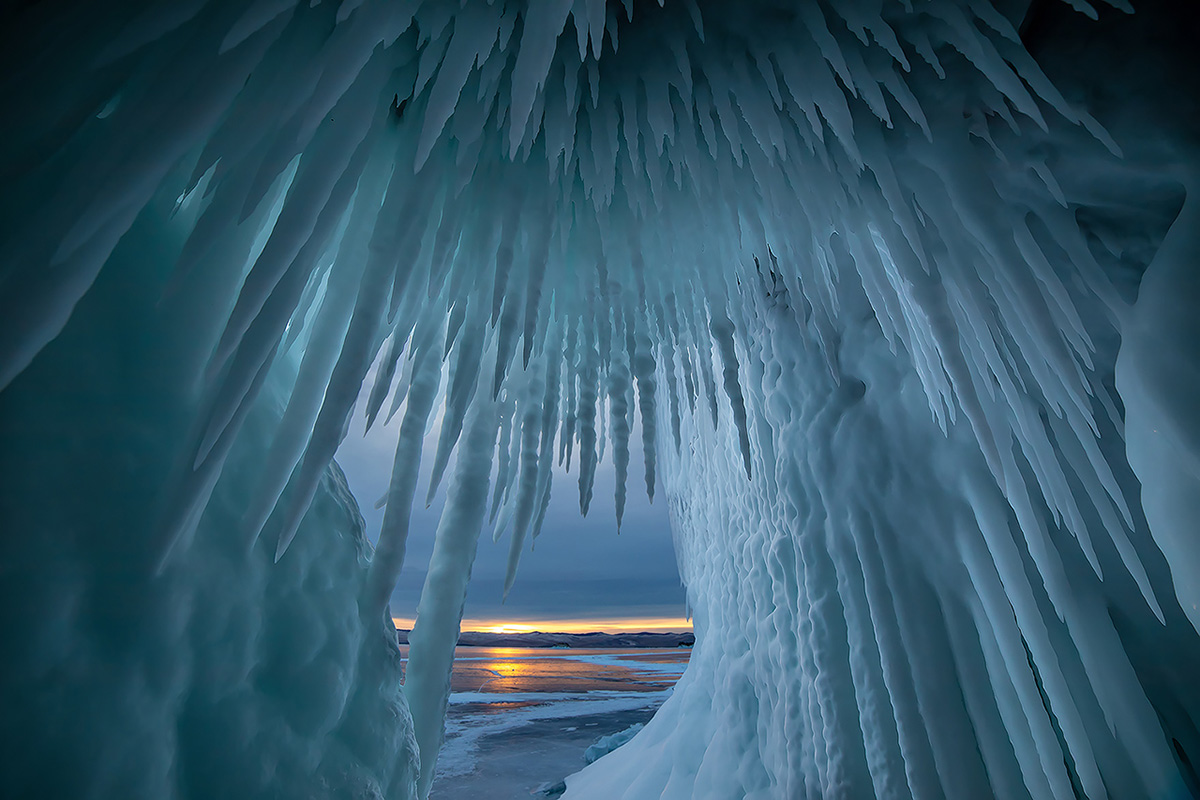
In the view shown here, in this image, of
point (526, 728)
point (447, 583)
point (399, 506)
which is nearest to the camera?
point (399, 506)

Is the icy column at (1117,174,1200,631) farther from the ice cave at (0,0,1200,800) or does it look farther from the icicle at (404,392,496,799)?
the icicle at (404,392,496,799)

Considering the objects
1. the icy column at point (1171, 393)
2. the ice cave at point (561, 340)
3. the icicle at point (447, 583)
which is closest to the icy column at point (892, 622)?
the ice cave at point (561, 340)

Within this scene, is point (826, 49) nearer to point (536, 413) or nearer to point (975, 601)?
point (536, 413)

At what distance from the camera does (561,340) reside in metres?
2.15

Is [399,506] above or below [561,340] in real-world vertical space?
below

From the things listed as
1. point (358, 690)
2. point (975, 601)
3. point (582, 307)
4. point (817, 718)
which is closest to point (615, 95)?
point (582, 307)

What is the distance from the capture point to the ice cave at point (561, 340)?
0.99 meters

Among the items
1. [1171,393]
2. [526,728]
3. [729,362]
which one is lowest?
[526,728]

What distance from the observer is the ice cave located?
0.99 metres

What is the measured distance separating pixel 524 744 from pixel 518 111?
8.01 meters

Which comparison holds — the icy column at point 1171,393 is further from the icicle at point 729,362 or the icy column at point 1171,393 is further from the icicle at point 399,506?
the icicle at point 399,506

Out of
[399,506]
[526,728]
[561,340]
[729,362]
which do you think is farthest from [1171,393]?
[526,728]

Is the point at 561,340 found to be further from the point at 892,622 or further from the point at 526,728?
the point at 526,728

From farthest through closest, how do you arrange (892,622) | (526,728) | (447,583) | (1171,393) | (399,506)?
(526,728), (892,622), (447,583), (399,506), (1171,393)
